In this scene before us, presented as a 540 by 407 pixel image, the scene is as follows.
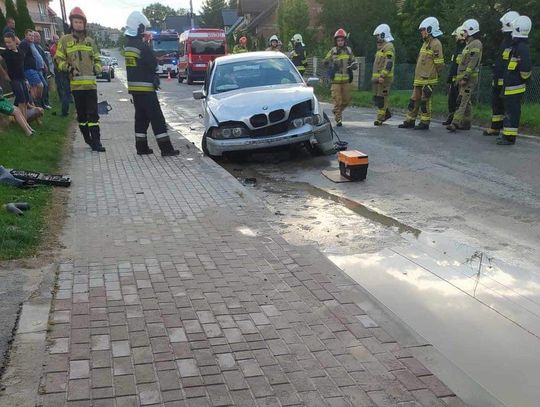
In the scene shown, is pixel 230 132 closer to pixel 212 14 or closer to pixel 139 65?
pixel 139 65

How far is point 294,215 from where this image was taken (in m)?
6.38

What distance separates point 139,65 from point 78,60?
115 centimetres

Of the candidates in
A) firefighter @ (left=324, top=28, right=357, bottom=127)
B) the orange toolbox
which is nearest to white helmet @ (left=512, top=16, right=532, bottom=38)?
firefighter @ (left=324, top=28, right=357, bottom=127)

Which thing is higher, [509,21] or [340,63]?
[509,21]

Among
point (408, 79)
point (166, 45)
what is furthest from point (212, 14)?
point (408, 79)

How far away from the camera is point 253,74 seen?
10.4 m

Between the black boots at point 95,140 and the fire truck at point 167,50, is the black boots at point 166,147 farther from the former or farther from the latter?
the fire truck at point 167,50

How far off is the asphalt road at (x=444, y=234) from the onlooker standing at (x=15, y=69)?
482 centimetres

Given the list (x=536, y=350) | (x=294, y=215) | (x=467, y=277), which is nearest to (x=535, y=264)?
(x=467, y=277)

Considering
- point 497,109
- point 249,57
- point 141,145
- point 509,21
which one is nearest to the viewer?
point 141,145

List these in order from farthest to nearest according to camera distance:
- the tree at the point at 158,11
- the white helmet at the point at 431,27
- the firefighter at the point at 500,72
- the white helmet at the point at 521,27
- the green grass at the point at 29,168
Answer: the tree at the point at 158,11 → the white helmet at the point at 431,27 → the firefighter at the point at 500,72 → the white helmet at the point at 521,27 → the green grass at the point at 29,168

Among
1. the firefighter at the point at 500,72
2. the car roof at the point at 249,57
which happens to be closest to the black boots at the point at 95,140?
the car roof at the point at 249,57

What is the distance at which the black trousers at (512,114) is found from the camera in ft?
33.7

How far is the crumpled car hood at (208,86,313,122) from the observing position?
8914 mm
